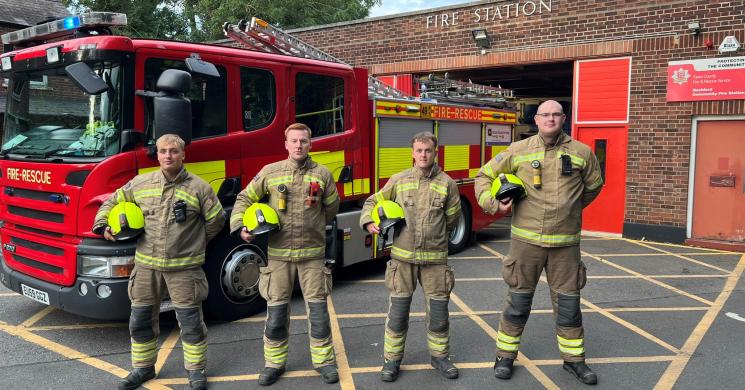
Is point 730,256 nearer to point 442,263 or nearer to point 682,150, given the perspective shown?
point 682,150

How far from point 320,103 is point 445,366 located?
3.08 m

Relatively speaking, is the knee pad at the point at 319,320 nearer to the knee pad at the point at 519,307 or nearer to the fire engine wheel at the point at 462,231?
the knee pad at the point at 519,307

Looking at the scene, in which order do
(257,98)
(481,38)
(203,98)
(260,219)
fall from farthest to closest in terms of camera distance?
(481,38) → (257,98) → (203,98) → (260,219)

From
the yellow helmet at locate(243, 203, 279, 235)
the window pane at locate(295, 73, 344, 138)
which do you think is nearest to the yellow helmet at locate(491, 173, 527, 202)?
the yellow helmet at locate(243, 203, 279, 235)

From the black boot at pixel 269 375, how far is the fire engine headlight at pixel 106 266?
1310 mm

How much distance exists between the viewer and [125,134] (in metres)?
4.25

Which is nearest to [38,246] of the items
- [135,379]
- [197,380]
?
[135,379]

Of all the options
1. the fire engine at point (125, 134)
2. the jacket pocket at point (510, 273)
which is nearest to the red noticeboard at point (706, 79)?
the fire engine at point (125, 134)

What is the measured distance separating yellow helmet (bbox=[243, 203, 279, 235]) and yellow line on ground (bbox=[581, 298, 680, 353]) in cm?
337

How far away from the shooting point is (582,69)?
9.96m

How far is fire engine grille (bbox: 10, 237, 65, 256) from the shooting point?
14.5 feet

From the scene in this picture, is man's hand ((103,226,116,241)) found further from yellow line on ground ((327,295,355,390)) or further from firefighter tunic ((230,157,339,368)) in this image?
yellow line on ground ((327,295,355,390))

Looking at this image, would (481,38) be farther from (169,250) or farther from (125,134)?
(169,250)

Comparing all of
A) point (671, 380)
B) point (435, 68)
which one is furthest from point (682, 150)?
point (671, 380)
